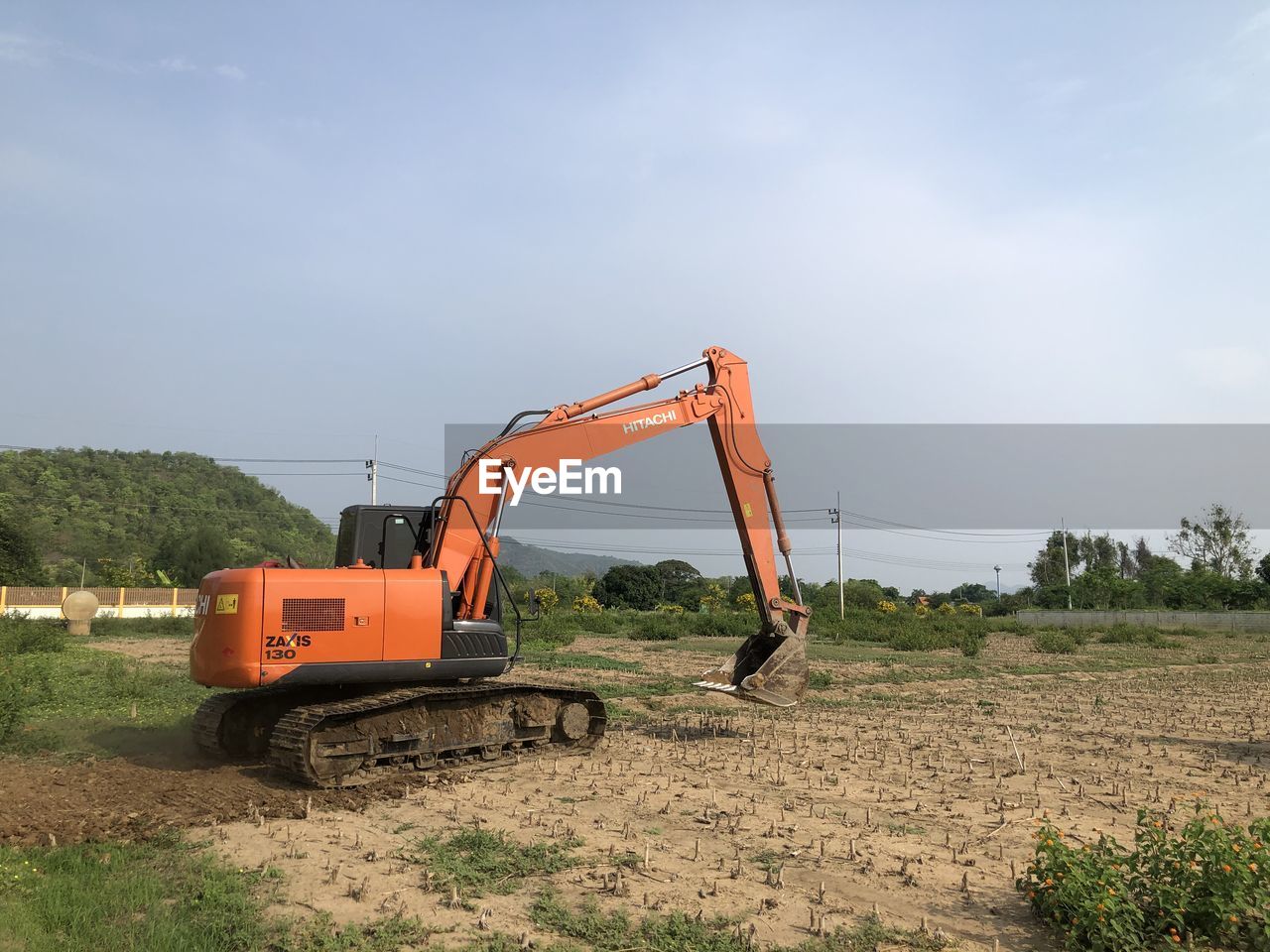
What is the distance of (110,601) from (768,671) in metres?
40.1

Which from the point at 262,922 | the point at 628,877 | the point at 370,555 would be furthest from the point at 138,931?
the point at 370,555

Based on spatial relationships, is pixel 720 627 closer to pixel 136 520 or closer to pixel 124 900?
pixel 124 900

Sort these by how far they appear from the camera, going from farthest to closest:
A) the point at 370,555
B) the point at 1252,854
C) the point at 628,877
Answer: the point at 370,555
the point at 628,877
the point at 1252,854

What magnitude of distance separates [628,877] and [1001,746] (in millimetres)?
7336

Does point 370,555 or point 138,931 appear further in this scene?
point 370,555

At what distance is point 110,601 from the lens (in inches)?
1660

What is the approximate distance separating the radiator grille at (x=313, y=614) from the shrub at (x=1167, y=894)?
706 cm

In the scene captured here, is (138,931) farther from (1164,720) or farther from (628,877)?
(1164,720)

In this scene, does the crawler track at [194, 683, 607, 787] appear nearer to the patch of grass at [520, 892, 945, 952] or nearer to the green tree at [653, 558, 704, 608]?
the patch of grass at [520, 892, 945, 952]

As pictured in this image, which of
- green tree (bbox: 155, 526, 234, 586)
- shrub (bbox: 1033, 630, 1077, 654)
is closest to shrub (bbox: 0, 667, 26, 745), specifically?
shrub (bbox: 1033, 630, 1077, 654)

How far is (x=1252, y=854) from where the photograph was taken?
5.19 m

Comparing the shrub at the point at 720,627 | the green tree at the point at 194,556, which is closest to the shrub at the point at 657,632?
the shrub at the point at 720,627

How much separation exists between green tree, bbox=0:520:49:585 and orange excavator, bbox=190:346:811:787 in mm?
42356

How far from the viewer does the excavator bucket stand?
462 inches
